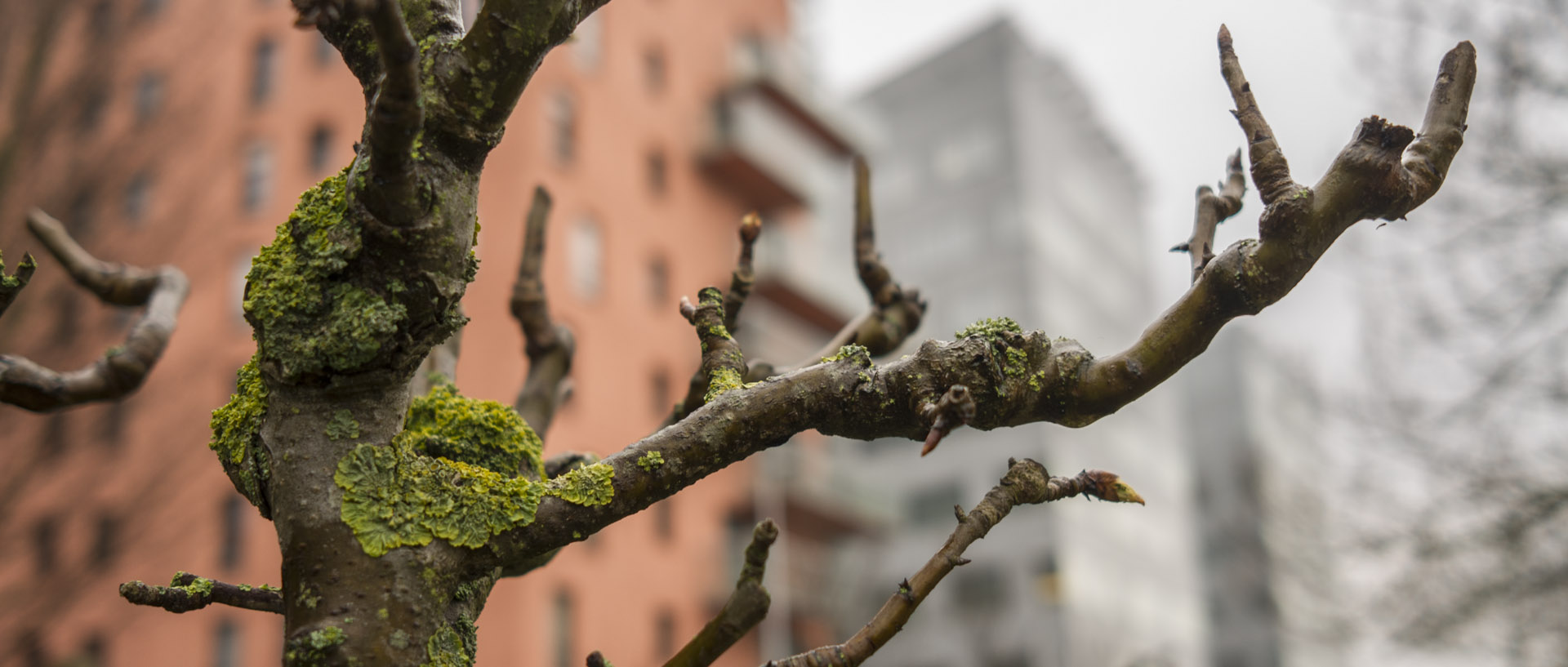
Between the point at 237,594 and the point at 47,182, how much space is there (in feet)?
25.3

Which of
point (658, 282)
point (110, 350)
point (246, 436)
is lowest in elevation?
point (246, 436)

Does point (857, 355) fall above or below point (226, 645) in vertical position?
below

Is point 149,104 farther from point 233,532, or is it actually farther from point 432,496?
point 432,496

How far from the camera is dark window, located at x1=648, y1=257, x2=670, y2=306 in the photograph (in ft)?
66.0

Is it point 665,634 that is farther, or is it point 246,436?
point 665,634

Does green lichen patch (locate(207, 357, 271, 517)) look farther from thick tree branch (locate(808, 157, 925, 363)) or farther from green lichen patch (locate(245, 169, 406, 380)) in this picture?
thick tree branch (locate(808, 157, 925, 363))

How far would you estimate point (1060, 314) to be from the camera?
3700cm

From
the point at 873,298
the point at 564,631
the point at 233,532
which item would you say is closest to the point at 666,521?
the point at 564,631

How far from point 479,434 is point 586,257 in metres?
16.5

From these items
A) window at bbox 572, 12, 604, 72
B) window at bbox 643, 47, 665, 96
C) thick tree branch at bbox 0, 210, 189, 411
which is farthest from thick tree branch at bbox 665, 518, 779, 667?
window at bbox 643, 47, 665, 96

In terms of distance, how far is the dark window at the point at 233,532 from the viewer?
16.5 m

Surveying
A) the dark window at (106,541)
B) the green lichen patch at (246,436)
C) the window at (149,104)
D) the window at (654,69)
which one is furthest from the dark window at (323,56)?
the green lichen patch at (246,436)

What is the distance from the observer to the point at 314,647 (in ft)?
5.73

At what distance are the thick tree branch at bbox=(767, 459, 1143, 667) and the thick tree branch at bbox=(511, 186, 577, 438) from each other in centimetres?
141
